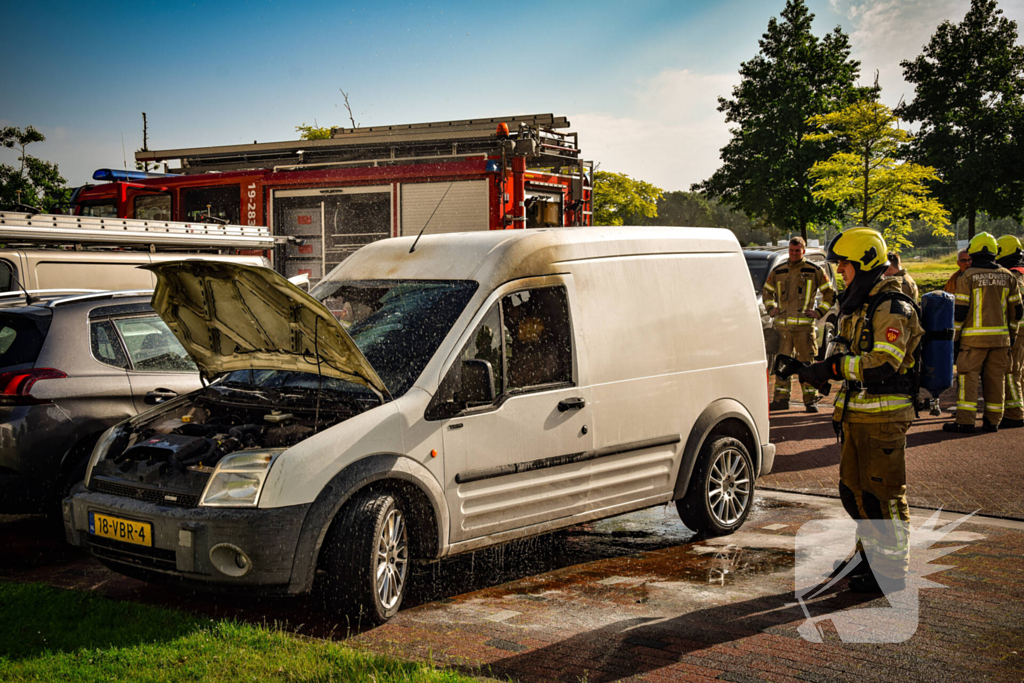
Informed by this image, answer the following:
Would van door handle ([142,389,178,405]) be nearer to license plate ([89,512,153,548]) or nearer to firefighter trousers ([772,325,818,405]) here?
license plate ([89,512,153,548])

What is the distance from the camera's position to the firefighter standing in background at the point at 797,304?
11508mm

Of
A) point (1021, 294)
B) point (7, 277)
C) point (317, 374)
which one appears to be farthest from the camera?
point (1021, 294)

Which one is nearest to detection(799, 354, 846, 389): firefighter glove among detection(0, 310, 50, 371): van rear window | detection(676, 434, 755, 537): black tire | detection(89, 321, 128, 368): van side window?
detection(676, 434, 755, 537): black tire

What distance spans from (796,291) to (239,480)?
8956 millimetres

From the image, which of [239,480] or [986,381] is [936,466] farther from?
[239,480]

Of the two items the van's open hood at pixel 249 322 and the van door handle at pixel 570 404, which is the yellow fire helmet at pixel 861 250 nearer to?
the van door handle at pixel 570 404

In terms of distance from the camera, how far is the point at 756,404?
6398 millimetres

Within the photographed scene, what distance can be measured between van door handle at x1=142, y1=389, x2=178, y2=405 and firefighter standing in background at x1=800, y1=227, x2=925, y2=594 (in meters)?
4.03

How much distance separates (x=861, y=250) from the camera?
5117 mm

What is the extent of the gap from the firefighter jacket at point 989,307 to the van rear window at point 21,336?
9171mm

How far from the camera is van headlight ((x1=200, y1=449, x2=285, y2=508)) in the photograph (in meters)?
4.20

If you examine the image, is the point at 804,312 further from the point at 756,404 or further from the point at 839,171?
the point at 839,171

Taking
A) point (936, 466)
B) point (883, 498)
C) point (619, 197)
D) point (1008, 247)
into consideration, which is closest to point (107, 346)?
point (883, 498)

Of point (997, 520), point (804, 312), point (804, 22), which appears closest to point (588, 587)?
point (997, 520)
